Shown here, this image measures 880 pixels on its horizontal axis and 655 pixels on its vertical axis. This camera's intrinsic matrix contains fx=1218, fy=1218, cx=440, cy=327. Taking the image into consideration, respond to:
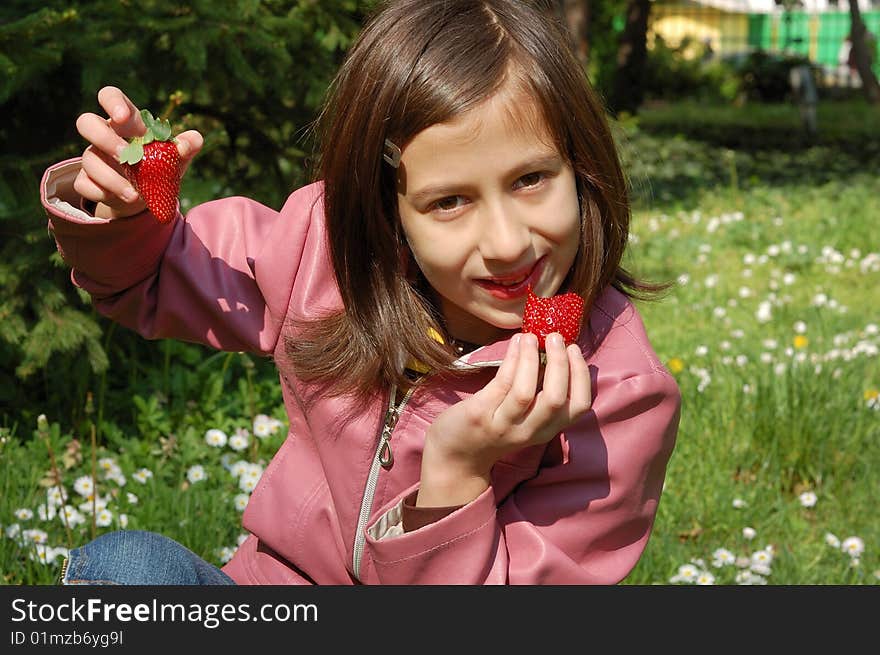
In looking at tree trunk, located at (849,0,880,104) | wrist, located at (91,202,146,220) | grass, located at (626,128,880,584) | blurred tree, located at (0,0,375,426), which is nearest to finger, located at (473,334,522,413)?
wrist, located at (91,202,146,220)

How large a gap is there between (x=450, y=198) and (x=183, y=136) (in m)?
0.39

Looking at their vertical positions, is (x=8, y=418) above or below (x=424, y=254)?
below

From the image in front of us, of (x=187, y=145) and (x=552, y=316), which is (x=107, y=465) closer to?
(x=187, y=145)

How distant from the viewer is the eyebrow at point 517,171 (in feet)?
5.27

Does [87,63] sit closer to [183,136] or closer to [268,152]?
[268,152]

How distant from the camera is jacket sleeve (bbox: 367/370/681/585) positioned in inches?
64.7

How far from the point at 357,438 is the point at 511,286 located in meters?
0.34

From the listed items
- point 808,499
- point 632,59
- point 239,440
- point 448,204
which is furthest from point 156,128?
point 632,59

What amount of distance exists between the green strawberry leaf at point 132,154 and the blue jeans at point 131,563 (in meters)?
0.61

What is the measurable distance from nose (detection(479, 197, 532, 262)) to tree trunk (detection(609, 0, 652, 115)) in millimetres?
10200

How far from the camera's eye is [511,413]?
152cm

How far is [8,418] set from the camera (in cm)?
327

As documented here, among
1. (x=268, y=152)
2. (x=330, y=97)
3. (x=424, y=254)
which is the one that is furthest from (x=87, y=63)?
(x=424, y=254)

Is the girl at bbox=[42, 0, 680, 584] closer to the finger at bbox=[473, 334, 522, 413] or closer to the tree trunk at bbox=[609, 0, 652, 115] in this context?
the finger at bbox=[473, 334, 522, 413]
